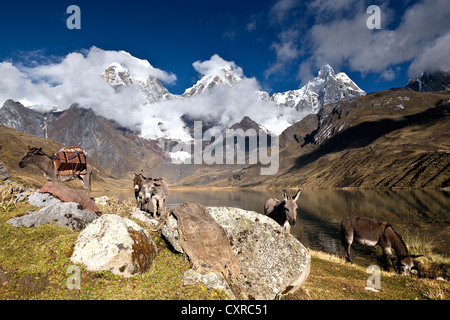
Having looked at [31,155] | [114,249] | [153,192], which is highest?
[31,155]

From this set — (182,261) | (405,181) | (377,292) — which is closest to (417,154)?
(405,181)

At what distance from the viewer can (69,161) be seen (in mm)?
20188

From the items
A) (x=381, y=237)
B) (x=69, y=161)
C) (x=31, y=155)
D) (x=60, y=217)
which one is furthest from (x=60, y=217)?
(x=381, y=237)

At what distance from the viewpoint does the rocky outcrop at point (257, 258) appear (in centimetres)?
847

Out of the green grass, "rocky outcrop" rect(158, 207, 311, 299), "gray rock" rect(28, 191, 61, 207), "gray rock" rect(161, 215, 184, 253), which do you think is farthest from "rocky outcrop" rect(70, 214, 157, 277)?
"gray rock" rect(28, 191, 61, 207)

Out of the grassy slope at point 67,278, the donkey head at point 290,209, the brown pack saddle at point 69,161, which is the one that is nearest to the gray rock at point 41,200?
the grassy slope at point 67,278

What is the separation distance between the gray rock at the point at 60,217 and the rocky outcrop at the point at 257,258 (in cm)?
609

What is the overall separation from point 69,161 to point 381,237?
26.5 meters

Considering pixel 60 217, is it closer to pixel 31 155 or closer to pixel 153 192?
pixel 153 192

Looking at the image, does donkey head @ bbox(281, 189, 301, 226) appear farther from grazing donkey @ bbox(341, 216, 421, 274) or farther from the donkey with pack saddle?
the donkey with pack saddle

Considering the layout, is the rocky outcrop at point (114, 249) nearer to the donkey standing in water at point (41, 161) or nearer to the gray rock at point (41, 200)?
the gray rock at point (41, 200)

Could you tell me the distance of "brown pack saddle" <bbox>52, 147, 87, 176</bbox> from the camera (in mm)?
19750

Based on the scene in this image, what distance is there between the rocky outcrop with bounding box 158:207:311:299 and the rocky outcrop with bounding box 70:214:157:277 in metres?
1.39
